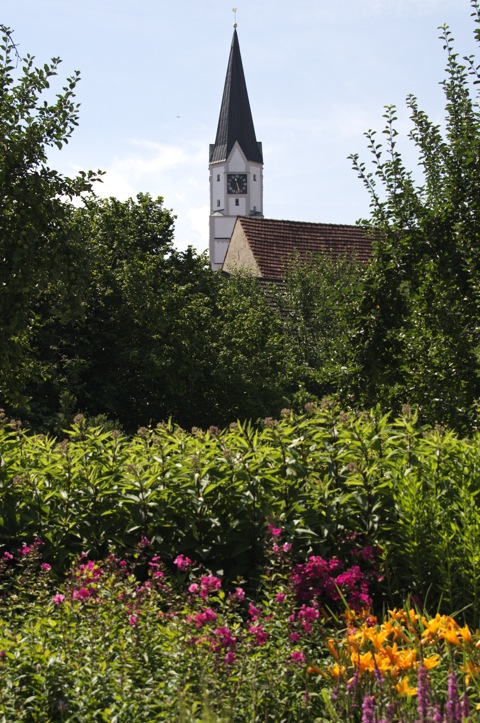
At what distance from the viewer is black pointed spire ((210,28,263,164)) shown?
105m

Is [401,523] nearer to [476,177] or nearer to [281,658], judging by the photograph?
[281,658]

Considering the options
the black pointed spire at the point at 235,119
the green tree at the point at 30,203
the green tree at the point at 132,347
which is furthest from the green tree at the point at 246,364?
the black pointed spire at the point at 235,119

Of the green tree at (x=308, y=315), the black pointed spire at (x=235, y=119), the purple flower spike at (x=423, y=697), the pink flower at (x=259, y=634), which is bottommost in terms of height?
the pink flower at (x=259, y=634)

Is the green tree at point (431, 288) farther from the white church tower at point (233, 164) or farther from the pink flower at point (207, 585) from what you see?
the white church tower at point (233, 164)

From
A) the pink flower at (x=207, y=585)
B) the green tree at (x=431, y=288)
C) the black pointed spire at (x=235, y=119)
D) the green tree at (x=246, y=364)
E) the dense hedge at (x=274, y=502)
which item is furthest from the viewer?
the black pointed spire at (x=235, y=119)

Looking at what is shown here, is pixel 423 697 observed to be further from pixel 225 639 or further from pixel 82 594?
pixel 82 594

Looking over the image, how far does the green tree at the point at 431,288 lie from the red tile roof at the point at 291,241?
101 ft

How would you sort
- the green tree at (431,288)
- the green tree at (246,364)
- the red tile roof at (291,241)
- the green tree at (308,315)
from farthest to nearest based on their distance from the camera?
the red tile roof at (291,241), the green tree at (308,315), the green tree at (246,364), the green tree at (431,288)

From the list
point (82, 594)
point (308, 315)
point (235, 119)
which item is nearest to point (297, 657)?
point (82, 594)

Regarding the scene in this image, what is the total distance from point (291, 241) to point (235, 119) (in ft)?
249

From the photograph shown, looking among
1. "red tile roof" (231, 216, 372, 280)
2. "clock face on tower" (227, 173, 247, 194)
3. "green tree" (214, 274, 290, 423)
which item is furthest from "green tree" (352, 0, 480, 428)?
"clock face on tower" (227, 173, 247, 194)

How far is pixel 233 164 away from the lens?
11744cm

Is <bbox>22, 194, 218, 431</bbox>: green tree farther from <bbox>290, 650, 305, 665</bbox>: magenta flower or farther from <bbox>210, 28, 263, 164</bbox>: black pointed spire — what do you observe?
<bbox>210, 28, 263, 164</bbox>: black pointed spire

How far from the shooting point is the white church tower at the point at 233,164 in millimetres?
105875
